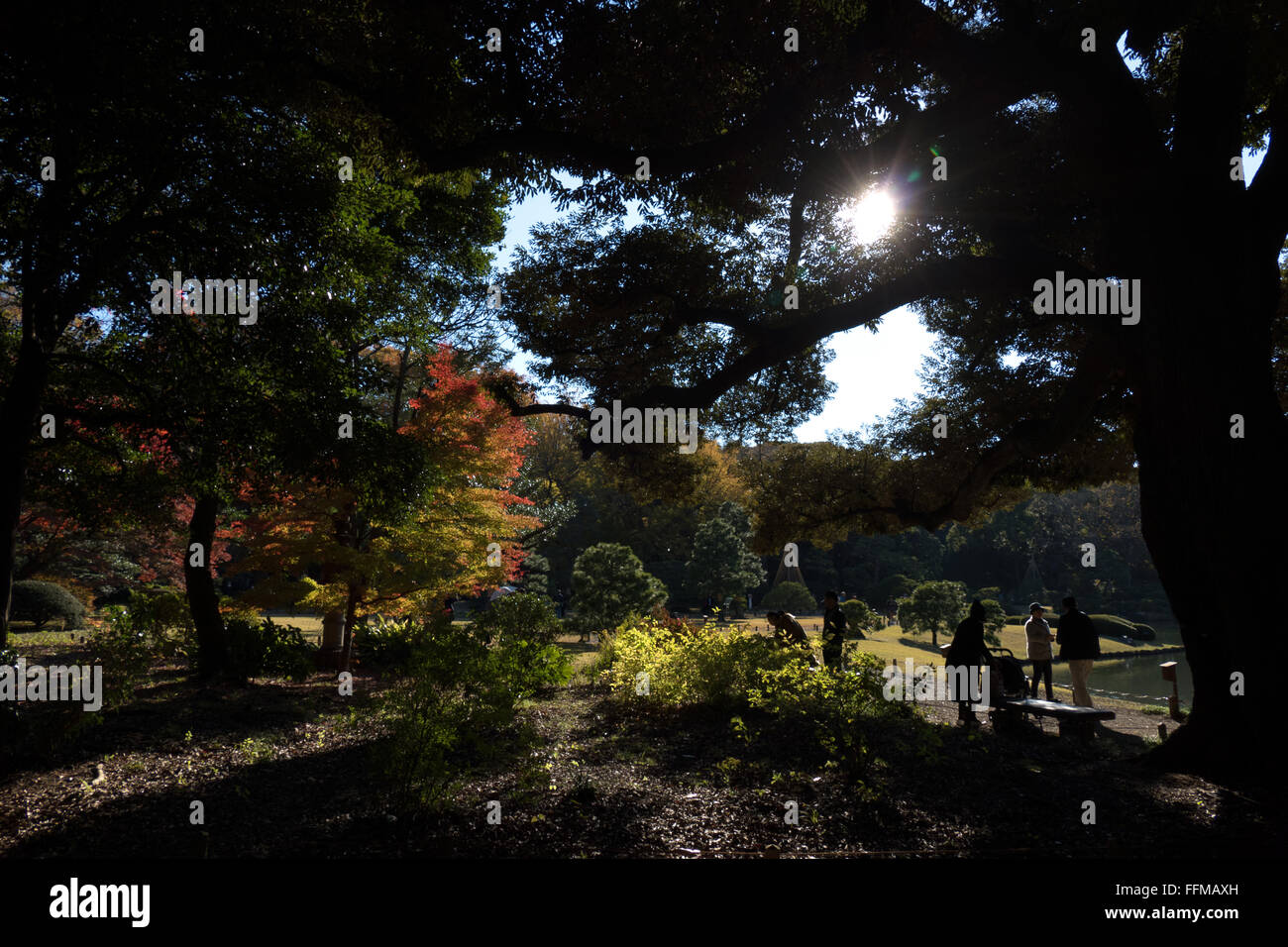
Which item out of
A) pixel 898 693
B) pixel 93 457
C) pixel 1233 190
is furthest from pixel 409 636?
pixel 1233 190

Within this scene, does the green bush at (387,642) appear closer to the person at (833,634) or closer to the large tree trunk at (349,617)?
the large tree trunk at (349,617)

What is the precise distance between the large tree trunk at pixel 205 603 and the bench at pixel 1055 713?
1135cm

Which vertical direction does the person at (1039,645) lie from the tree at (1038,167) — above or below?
below

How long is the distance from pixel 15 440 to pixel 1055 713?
1055cm

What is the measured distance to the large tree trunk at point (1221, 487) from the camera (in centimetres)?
586

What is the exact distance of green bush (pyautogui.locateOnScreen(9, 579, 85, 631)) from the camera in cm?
1841

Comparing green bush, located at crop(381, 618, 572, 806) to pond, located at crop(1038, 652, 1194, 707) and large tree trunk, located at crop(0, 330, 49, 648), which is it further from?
pond, located at crop(1038, 652, 1194, 707)

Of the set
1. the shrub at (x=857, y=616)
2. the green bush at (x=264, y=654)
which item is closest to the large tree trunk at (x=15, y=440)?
the green bush at (x=264, y=654)

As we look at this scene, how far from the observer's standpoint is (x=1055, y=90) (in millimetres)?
6555

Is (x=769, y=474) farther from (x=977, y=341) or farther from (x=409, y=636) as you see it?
(x=409, y=636)

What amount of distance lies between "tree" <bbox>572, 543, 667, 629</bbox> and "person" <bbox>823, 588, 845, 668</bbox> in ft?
41.9

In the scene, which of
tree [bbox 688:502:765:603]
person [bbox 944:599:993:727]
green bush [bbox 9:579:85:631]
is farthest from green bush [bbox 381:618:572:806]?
tree [bbox 688:502:765:603]

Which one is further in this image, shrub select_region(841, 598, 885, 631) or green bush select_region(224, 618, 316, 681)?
shrub select_region(841, 598, 885, 631)
